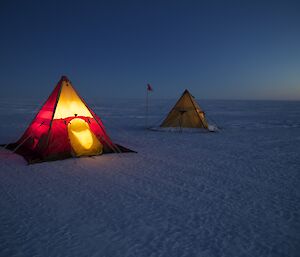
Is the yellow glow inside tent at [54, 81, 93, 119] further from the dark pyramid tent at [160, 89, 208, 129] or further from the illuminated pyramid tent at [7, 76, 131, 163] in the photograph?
the dark pyramid tent at [160, 89, 208, 129]

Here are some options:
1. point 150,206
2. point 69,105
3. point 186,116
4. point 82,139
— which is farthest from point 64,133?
point 186,116

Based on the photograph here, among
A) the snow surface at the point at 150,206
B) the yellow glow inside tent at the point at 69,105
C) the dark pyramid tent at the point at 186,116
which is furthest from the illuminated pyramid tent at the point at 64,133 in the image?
the dark pyramid tent at the point at 186,116

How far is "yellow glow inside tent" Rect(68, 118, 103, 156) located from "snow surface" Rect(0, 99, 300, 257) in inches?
21.2

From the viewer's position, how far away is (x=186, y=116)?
1709 cm

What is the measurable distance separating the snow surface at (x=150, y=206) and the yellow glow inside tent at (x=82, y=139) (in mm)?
538

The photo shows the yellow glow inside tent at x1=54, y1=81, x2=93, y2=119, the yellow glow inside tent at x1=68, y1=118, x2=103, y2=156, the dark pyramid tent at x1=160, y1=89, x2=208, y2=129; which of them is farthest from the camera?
the dark pyramid tent at x1=160, y1=89, x2=208, y2=129

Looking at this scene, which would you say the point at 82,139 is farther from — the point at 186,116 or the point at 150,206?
the point at 186,116

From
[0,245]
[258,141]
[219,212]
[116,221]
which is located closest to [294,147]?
[258,141]

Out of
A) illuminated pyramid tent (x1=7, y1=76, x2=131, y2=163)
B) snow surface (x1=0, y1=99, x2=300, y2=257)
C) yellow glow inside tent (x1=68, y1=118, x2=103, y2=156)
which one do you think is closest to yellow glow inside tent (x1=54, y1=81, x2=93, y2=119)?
illuminated pyramid tent (x1=7, y1=76, x2=131, y2=163)

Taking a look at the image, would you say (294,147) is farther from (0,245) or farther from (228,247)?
(0,245)

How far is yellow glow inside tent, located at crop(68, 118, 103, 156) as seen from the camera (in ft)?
30.9

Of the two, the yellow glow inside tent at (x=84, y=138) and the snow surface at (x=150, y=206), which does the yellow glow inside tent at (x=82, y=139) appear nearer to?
the yellow glow inside tent at (x=84, y=138)

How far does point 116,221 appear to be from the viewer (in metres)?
4.81

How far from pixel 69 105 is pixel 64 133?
44.4 inches
